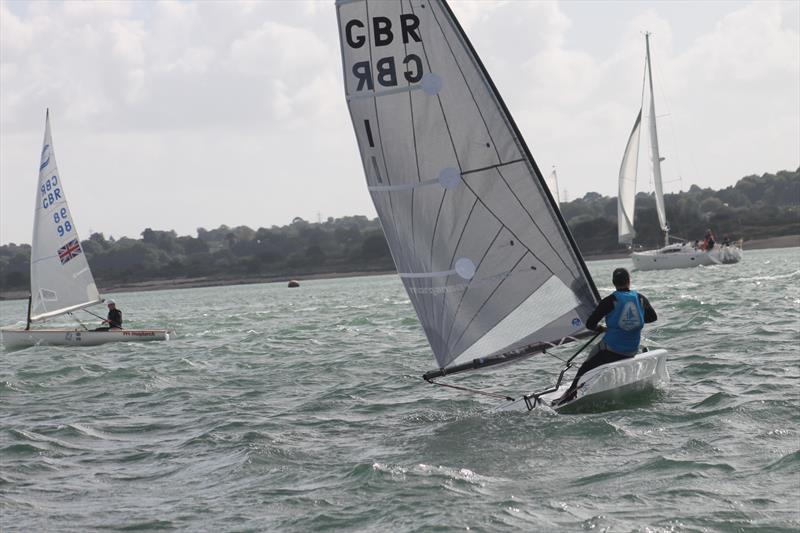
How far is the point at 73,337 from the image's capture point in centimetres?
2602

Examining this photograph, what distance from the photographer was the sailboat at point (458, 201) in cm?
1055

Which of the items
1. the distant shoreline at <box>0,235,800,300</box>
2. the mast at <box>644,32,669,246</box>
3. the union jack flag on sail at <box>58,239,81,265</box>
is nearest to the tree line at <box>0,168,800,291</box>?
the distant shoreline at <box>0,235,800,300</box>

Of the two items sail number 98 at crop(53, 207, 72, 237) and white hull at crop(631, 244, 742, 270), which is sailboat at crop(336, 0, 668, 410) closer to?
sail number 98 at crop(53, 207, 72, 237)

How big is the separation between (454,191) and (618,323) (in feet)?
7.11

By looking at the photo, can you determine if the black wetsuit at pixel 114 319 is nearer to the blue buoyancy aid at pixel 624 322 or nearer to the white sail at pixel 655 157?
the blue buoyancy aid at pixel 624 322

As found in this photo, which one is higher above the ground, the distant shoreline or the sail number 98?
the sail number 98

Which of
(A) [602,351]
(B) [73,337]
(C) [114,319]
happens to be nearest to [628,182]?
(C) [114,319]

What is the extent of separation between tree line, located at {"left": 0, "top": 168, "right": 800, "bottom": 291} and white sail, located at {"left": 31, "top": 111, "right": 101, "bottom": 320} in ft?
248

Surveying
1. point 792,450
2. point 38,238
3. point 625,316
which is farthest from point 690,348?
point 38,238

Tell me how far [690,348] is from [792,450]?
7.45 metres

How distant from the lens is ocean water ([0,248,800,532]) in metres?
7.89

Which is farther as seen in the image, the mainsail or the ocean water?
the mainsail

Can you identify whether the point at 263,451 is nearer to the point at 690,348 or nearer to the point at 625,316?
the point at 625,316

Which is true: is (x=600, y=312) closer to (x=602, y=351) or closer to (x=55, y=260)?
(x=602, y=351)
